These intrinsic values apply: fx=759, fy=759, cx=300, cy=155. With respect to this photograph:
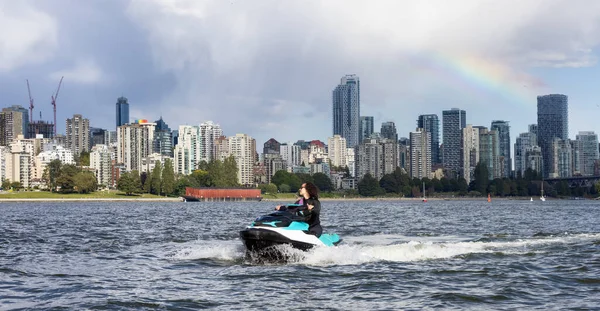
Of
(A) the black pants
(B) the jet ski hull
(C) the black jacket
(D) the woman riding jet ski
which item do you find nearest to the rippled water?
(B) the jet ski hull

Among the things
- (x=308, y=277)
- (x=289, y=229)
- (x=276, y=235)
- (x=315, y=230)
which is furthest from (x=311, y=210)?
(x=308, y=277)

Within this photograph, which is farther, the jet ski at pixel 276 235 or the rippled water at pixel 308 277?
the jet ski at pixel 276 235

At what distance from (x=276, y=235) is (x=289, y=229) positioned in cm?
52

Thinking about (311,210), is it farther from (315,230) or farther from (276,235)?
(276,235)

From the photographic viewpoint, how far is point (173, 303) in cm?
1884

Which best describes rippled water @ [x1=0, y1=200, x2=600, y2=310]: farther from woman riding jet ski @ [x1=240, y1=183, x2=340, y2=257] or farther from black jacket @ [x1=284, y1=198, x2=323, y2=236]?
black jacket @ [x1=284, y1=198, x2=323, y2=236]

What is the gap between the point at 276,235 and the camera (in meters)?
25.7

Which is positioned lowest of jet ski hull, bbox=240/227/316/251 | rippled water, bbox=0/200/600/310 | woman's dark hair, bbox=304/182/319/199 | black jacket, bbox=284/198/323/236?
rippled water, bbox=0/200/600/310

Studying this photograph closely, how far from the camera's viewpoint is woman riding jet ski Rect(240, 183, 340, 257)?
2575 cm

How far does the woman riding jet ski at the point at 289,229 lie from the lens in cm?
2575

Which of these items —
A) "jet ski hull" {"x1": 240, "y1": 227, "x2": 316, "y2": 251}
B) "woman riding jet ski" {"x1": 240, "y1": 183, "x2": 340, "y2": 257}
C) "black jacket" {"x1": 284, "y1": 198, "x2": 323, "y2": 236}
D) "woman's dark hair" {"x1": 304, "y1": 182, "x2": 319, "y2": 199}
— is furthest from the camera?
"woman's dark hair" {"x1": 304, "y1": 182, "x2": 319, "y2": 199}

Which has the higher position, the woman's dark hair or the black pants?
the woman's dark hair

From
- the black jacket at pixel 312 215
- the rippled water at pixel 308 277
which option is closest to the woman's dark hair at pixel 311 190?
the black jacket at pixel 312 215

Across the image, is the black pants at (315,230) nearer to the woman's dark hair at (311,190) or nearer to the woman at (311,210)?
the woman at (311,210)
